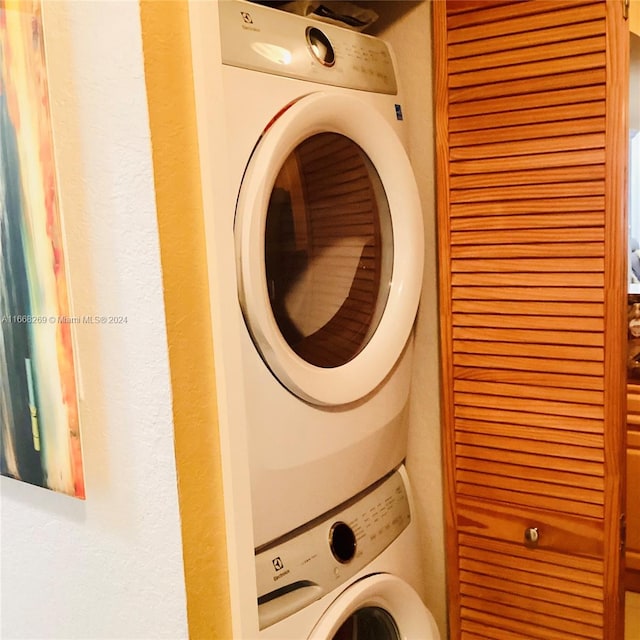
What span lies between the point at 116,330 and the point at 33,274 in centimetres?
18

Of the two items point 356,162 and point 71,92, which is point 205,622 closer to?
point 71,92

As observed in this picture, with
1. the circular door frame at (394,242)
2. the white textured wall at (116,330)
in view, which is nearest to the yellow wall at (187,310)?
the white textured wall at (116,330)

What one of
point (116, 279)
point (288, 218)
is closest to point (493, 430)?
point (288, 218)

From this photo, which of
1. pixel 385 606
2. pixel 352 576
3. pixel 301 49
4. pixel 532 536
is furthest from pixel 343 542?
pixel 301 49

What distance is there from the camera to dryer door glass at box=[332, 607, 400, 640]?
53.9 inches

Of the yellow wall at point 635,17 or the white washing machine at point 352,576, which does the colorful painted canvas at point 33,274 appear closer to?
the white washing machine at point 352,576

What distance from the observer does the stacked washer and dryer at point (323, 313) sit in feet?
3.42

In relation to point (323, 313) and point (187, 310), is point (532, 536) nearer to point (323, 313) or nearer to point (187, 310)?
point (323, 313)

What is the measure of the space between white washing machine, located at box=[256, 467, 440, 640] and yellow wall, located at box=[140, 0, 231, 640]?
0.23 meters

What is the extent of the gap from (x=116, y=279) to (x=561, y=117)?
0.85m

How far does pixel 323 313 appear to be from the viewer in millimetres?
1259

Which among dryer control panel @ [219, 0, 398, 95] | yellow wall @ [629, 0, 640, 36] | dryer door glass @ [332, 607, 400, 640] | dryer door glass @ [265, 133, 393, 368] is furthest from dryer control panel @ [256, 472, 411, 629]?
yellow wall @ [629, 0, 640, 36]

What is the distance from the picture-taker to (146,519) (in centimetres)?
89

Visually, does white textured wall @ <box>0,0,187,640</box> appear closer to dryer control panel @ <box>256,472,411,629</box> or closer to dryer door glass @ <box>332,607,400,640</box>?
dryer control panel @ <box>256,472,411,629</box>
